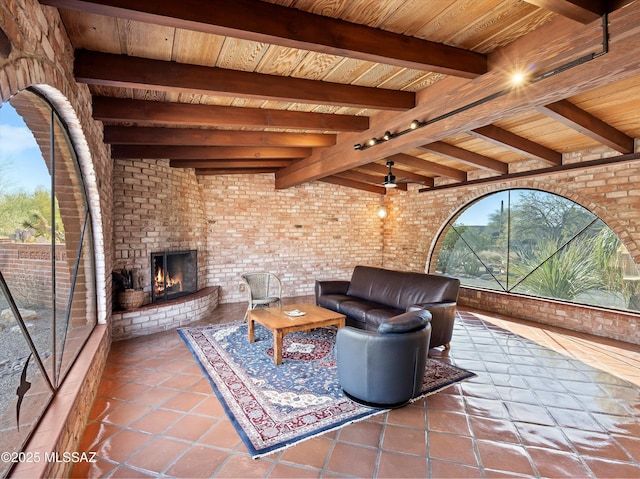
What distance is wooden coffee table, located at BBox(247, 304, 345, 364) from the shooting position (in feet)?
11.0

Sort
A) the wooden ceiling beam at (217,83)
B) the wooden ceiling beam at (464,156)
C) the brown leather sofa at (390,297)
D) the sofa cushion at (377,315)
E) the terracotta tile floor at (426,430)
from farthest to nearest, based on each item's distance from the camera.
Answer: the wooden ceiling beam at (464,156) < the sofa cushion at (377,315) < the brown leather sofa at (390,297) < the wooden ceiling beam at (217,83) < the terracotta tile floor at (426,430)

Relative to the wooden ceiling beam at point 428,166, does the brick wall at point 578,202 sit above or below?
below

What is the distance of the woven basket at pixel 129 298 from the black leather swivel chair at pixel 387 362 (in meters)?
3.14

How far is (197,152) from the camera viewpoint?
4.51 m

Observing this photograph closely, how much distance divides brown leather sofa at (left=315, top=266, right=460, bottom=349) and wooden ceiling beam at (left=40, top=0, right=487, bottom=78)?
2.40m

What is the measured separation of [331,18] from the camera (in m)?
1.93

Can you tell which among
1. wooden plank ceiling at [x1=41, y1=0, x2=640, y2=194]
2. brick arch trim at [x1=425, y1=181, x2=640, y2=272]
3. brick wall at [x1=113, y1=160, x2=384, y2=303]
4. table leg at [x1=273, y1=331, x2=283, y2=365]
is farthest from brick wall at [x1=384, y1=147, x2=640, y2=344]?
table leg at [x1=273, y1=331, x2=283, y2=365]

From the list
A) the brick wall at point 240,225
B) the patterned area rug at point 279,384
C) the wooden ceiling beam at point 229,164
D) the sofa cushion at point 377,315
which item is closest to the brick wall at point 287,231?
the brick wall at point 240,225

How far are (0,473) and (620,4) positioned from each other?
3749mm

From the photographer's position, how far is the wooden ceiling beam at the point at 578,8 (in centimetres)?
163

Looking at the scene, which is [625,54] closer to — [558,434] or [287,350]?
[558,434]

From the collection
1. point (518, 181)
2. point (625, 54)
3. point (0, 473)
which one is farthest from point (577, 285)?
point (0, 473)

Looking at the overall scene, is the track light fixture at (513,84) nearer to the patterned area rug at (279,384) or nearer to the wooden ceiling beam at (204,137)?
the wooden ceiling beam at (204,137)

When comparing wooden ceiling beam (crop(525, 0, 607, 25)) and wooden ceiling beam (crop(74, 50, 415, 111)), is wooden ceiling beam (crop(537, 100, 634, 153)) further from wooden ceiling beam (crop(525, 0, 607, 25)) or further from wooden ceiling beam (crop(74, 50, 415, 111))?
wooden ceiling beam (crop(74, 50, 415, 111))
